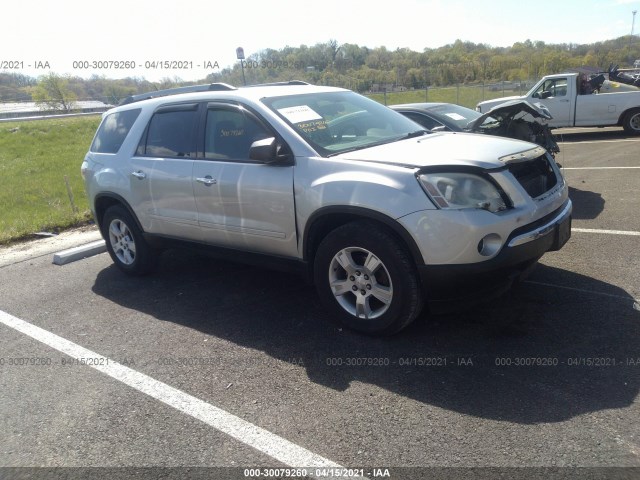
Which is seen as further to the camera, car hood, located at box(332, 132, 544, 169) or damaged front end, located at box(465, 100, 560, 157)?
damaged front end, located at box(465, 100, 560, 157)

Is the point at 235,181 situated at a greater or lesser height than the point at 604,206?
greater

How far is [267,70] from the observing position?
29.2m

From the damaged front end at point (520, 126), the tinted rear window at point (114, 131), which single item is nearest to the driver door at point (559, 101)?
the damaged front end at point (520, 126)

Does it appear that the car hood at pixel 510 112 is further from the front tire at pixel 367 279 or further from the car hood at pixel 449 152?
the front tire at pixel 367 279

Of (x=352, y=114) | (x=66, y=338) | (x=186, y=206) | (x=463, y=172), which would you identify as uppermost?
(x=352, y=114)

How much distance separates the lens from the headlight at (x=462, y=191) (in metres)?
3.50

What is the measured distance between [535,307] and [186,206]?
3.10 metres

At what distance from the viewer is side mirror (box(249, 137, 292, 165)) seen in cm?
404

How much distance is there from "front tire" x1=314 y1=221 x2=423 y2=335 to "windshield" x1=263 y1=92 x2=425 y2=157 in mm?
725

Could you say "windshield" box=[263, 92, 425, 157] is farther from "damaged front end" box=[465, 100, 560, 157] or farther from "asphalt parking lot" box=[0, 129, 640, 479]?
"damaged front end" box=[465, 100, 560, 157]

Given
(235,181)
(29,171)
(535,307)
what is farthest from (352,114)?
(29,171)

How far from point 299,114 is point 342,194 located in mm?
1019

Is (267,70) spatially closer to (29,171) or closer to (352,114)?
(29,171)

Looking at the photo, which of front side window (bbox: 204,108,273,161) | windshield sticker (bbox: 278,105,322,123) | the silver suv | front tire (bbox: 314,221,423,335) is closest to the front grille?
the silver suv
